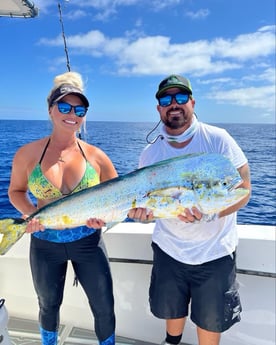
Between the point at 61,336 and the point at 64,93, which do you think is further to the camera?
the point at 61,336

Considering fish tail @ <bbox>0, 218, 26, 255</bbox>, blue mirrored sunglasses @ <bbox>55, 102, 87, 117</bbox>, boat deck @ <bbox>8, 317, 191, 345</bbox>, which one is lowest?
boat deck @ <bbox>8, 317, 191, 345</bbox>

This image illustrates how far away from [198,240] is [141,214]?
1.03ft

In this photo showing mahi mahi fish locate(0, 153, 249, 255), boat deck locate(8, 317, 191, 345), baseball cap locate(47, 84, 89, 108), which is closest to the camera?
mahi mahi fish locate(0, 153, 249, 255)

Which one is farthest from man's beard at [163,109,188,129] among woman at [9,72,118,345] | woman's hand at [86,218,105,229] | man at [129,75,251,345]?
woman's hand at [86,218,105,229]

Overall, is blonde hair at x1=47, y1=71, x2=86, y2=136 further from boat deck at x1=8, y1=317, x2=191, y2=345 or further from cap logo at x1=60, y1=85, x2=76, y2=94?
boat deck at x1=8, y1=317, x2=191, y2=345

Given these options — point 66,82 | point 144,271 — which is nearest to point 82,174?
point 66,82

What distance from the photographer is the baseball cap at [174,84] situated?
1464 mm

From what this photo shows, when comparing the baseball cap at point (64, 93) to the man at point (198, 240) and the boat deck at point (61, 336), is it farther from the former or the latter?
the boat deck at point (61, 336)

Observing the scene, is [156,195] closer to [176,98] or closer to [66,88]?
[176,98]

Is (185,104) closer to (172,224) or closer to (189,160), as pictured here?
(189,160)

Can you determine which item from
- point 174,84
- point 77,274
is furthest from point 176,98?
point 77,274

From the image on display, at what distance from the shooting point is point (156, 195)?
4.30ft

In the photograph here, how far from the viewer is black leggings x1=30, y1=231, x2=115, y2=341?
1564 millimetres

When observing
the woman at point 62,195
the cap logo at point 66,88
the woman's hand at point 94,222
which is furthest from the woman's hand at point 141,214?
the cap logo at point 66,88
